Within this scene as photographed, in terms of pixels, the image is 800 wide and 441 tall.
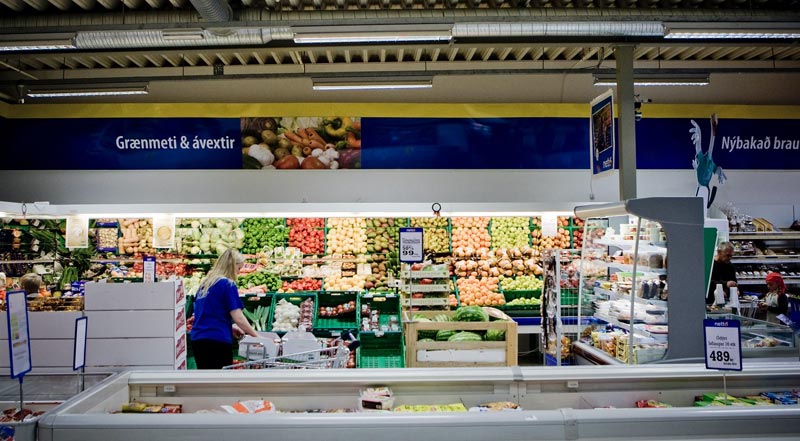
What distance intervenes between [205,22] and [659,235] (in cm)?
559

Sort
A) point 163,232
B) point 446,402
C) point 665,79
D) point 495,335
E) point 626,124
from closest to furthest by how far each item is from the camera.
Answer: point 446,402
point 495,335
point 626,124
point 665,79
point 163,232

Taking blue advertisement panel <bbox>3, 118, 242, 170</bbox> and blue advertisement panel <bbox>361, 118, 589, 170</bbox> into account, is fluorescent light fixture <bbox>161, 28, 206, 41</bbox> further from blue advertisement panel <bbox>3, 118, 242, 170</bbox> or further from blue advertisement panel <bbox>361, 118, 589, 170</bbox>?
blue advertisement panel <bbox>361, 118, 589, 170</bbox>

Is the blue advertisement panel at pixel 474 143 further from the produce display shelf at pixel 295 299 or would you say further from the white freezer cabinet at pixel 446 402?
the white freezer cabinet at pixel 446 402

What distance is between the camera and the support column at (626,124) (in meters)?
6.91

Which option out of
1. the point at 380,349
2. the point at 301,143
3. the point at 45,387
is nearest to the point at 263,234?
the point at 301,143

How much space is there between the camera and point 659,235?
505cm

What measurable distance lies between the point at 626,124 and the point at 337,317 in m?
4.83

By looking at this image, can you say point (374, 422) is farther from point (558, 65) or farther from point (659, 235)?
point (558, 65)

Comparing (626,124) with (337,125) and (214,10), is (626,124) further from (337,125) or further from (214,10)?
(214,10)

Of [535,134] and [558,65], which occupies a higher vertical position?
[558,65]

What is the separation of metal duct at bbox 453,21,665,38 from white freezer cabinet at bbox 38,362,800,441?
4.17 metres

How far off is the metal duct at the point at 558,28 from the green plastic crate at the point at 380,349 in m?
4.10

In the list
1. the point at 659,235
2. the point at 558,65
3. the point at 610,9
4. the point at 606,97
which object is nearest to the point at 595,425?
the point at 659,235

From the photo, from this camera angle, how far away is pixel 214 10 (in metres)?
6.14
